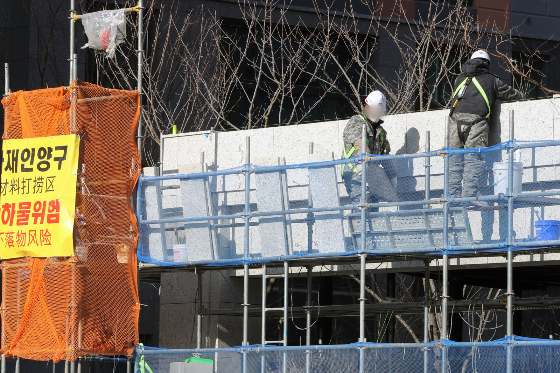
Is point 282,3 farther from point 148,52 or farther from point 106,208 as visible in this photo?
point 106,208


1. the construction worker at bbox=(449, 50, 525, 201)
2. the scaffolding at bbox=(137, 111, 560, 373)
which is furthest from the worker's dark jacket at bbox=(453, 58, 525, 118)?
the scaffolding at bbox=(137, 111, 560, 373)

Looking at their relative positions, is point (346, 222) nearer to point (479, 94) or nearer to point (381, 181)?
point (381, 181)

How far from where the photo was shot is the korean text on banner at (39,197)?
47.1ft

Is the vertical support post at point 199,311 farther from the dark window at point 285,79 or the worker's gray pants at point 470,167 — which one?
the dark window at point 285,79

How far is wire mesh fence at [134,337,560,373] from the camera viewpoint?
12688mm

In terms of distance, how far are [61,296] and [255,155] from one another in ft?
14.3

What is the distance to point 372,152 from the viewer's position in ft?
49.7

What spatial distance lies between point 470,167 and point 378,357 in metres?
2.71

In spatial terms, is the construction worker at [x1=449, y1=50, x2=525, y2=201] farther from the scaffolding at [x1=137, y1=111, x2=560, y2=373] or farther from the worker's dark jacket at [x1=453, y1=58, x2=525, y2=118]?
the scaffolding at [x1=137, y1=111, x2=560, y2=373]

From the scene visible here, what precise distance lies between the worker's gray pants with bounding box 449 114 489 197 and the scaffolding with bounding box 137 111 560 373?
0.04 meters

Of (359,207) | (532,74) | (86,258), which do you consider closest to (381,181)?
(359,207)

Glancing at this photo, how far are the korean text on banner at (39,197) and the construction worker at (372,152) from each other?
3771 millimetres

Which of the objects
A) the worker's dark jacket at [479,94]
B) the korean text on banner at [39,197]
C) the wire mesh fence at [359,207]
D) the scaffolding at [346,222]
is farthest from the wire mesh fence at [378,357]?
the worker's dark jacket at [479,94]

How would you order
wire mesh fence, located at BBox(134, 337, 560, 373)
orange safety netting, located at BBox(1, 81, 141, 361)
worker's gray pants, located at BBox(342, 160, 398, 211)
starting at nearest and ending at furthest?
wire mesh fence, located at BBox(134, 337, 560, 373), worker's gray pants, located at BBox(342, 160, 398, 211), orange safety netting, located at BBox(1, 81, 141, 361)
